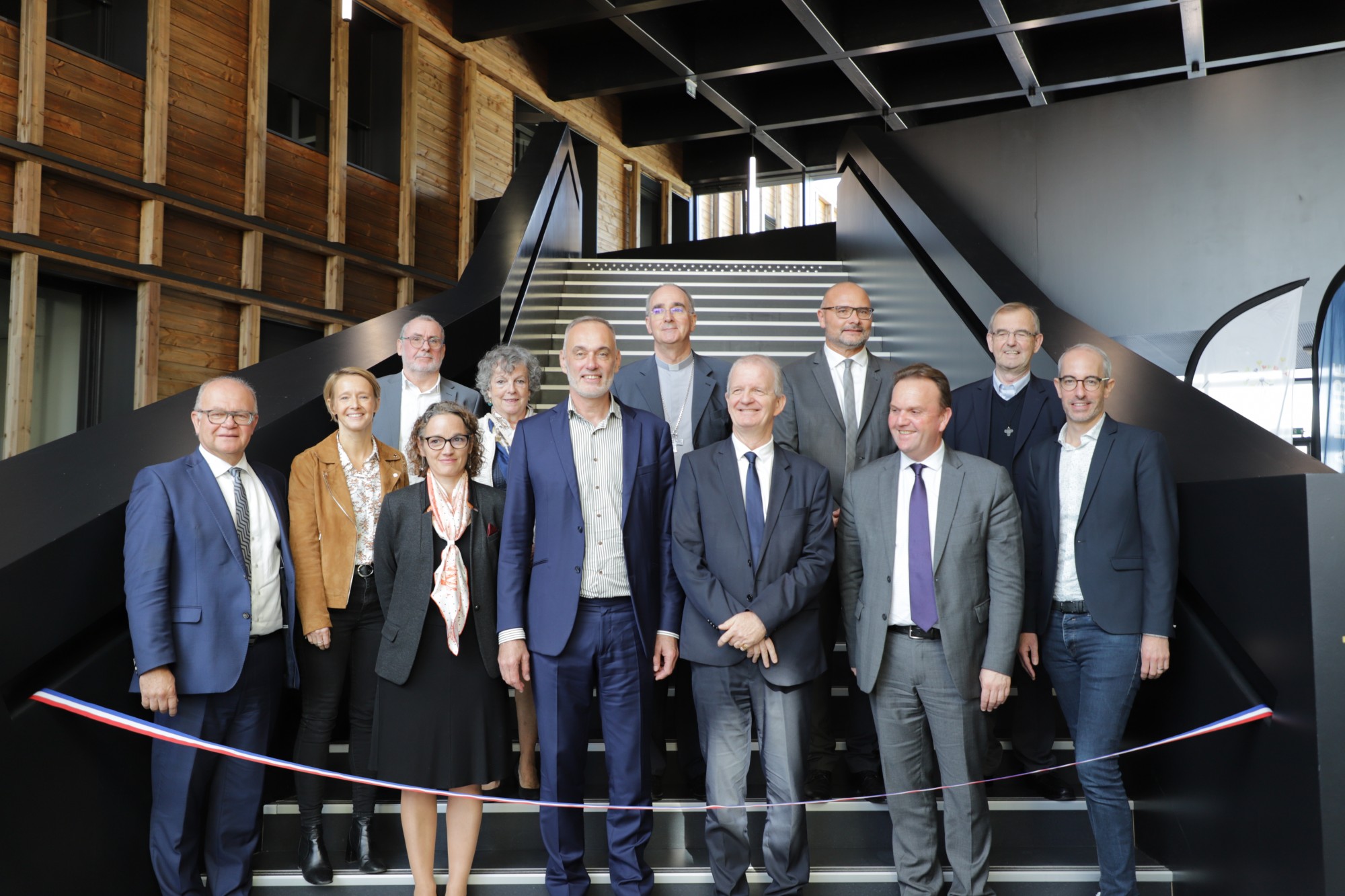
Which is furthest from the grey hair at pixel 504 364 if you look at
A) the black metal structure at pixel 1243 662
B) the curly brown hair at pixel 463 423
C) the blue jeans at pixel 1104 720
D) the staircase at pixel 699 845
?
the blue jeans at pixel 1104 720

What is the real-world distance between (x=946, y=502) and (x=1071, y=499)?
416 mm

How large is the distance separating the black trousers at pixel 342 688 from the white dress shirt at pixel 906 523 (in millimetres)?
1476

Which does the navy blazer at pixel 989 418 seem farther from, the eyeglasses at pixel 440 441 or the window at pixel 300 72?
the window at pixel 300 72


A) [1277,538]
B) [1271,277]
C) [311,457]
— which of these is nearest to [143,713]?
[311,457]

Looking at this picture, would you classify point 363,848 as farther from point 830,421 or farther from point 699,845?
point 830,421

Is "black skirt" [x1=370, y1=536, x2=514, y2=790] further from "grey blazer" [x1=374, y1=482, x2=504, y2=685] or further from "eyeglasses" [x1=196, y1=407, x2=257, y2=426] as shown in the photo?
"eyeglasses" [x1=196, y1=407, x2=257, y2=426]

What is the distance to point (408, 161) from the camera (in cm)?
987

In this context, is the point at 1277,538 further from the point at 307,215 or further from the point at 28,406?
the point at 307,215

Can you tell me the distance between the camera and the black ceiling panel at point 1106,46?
10508 mm

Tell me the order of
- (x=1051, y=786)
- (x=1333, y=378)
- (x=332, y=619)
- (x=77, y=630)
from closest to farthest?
1. (x=77, y=630)
2. (x=332, y=619)
3. (x=1051, y=786)
4. (x=1333, y=378)

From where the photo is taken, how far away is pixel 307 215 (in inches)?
348

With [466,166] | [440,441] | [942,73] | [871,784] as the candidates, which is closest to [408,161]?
[466,166]

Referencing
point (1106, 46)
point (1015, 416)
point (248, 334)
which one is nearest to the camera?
point (1015, 416)

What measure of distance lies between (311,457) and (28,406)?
4.51 meters
